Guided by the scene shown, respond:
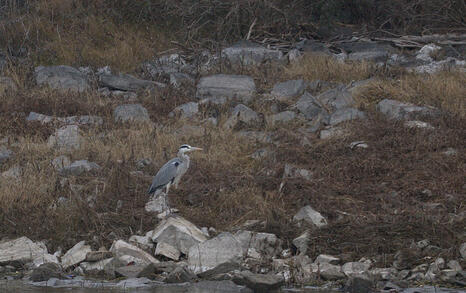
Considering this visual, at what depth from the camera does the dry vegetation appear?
346 inches

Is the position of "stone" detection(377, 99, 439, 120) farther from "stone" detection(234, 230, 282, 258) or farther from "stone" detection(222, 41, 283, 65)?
"stone" detection(234, 230, 282, 258)

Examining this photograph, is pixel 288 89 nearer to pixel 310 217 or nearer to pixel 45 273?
pixel 310 217

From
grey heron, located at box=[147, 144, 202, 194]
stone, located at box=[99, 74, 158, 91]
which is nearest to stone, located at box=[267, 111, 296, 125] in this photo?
stone, located at box=[99, 74, 158, 91]

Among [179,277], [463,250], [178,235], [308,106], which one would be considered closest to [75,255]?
[178,235]

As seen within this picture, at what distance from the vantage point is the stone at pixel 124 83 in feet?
44.4

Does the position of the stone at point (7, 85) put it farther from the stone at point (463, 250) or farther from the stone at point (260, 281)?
the stone at point (463, 250)

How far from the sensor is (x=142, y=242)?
870cm

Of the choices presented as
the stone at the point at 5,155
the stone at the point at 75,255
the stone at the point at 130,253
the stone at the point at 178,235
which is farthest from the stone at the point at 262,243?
the stone at the point at 5,155

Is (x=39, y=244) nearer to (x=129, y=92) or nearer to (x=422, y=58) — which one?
(x=129, y=92)

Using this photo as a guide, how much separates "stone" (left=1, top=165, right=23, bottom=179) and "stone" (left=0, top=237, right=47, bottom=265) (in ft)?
4.27

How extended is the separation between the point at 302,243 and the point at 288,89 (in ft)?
16.3

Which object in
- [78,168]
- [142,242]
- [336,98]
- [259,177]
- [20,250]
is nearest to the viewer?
[20,250]

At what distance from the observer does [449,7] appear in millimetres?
16031

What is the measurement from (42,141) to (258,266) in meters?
4.35
